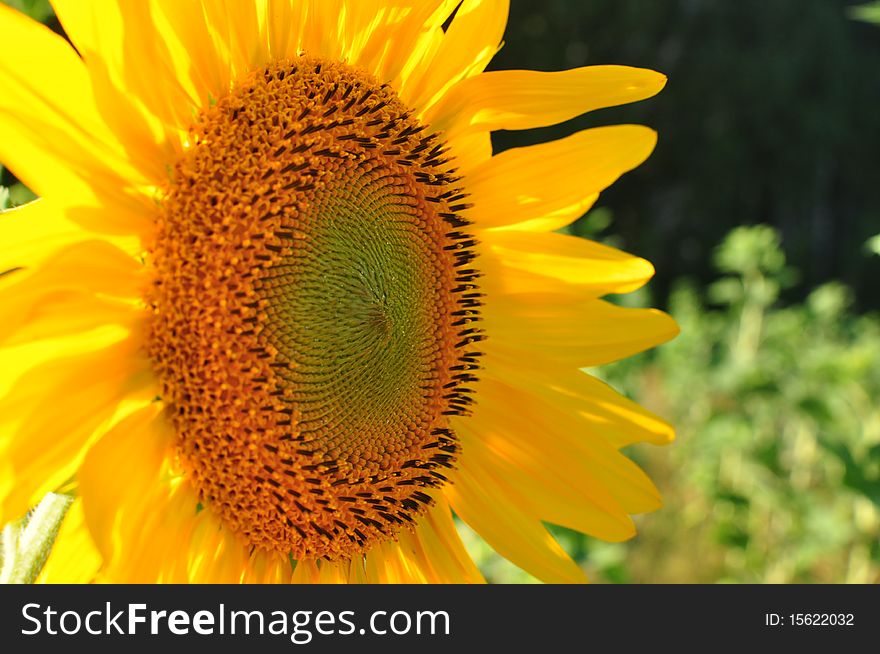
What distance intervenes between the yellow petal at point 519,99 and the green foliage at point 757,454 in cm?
146

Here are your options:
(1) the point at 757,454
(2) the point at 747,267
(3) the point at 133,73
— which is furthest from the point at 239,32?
(2) the point at 747,267

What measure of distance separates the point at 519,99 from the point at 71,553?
79cm

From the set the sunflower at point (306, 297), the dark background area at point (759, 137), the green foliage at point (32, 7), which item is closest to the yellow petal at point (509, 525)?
the sunflower at point (306, 297)

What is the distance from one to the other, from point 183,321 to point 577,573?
2.17ft

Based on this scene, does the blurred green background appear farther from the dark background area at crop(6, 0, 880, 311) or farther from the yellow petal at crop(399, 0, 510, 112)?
the yellow petal at crop(399, 0, 510, 112)

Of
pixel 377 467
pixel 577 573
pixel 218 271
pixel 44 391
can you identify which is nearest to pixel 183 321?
pixel 218 271

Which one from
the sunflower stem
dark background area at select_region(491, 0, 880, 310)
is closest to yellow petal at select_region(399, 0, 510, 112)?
the sunflower stem

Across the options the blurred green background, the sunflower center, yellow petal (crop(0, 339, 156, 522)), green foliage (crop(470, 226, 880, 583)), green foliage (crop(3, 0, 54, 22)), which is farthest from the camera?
the blurred green background

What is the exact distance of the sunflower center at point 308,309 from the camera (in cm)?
104

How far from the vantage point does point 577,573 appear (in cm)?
135

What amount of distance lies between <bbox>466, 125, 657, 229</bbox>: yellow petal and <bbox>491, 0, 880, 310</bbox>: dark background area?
600 inches

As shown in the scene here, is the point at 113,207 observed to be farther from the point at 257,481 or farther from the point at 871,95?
the point at 871,95

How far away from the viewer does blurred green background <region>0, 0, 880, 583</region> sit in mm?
4344

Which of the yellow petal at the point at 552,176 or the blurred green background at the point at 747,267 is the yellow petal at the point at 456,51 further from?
the blurred green background at the point at 747,267
